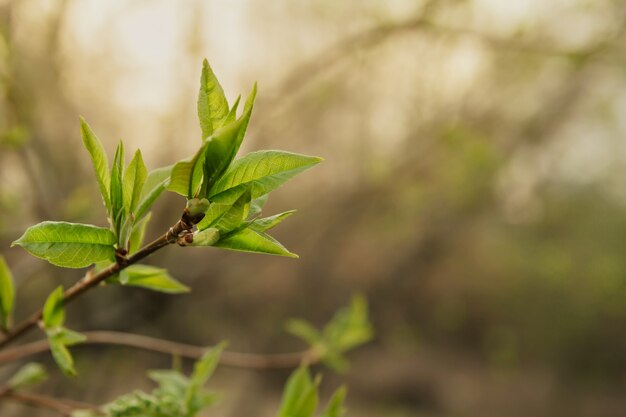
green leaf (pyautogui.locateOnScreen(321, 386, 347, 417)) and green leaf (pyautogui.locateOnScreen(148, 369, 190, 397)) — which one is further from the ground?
green leaf (pyautogui.locateOnScreen(321, 386, 347, 417))

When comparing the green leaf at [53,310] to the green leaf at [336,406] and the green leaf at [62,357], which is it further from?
the green leaf at [336,406]

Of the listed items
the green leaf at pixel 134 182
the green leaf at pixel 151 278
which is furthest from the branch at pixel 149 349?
the green leaf at pixel 134 182

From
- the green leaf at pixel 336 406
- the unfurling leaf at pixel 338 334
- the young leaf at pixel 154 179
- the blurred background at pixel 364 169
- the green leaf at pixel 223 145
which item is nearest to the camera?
the green leaf at pixel 223 145

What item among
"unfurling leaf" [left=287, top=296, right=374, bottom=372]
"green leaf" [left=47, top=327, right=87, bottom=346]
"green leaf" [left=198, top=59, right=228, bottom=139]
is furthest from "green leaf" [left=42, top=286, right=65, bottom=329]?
"unfurling leaf" [left=287, top=296, right=374, bottom=372]

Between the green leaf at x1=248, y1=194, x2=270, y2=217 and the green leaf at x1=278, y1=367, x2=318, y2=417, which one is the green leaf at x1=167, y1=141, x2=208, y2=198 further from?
the green leaf at x1=278, y1=367, x2=318, y2=417

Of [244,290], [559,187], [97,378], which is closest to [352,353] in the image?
[244,290]
